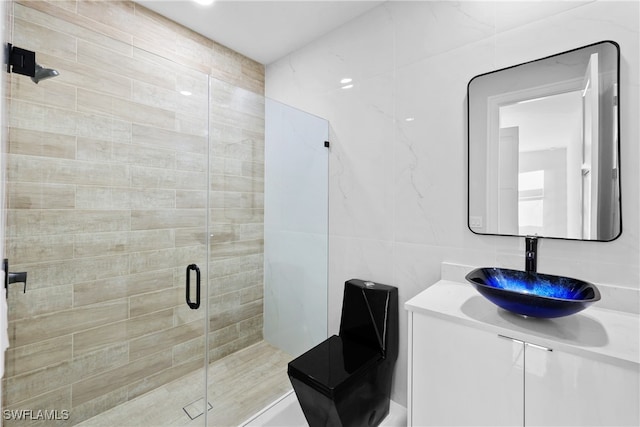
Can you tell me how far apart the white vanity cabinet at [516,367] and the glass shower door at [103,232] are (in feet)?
3.75

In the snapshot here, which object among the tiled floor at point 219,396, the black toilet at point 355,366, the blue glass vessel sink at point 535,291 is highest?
the blue glass vessel sink at point 535,291

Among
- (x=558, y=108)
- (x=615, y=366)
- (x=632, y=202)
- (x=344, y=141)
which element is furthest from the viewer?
(x=344, y=141)

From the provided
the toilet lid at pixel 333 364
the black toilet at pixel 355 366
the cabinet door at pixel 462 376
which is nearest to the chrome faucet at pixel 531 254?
the cabinet door at pixel 462 376

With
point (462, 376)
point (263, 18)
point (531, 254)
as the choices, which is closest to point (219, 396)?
point (462, 376)

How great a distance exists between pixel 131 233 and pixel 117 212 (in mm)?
117

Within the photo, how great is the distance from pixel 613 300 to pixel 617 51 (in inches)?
38.4

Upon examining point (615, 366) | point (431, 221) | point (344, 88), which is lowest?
point (615, 366)

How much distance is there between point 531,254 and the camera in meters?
1.28

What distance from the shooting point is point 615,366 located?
0.85 metres

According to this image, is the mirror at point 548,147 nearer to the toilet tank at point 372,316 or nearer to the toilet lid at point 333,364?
the toilet tank at point 372,316

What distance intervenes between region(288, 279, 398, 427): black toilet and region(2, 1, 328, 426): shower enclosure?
1.51 ft

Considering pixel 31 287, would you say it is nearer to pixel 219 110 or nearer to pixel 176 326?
pixel 176 326

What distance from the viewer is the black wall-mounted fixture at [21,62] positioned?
1.05 metres

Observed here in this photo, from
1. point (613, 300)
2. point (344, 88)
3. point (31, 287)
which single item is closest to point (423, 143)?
point (344, 88)
